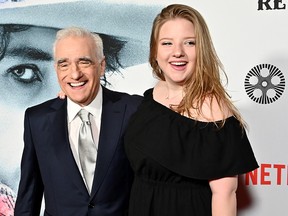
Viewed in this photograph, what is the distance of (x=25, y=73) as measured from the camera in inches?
80.7

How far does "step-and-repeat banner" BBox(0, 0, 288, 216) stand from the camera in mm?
1886

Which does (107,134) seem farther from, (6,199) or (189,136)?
(6,199)

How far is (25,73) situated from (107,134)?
0.64m

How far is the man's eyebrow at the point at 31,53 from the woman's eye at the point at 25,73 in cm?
4

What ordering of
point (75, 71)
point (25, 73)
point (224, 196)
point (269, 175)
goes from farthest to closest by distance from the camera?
point (25, 73), point (269, 175), point (75, 71), point (224, 196)

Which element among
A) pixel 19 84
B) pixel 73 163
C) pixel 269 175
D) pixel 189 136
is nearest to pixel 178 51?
pixel 189 136

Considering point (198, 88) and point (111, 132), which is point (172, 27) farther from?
point (111, 132)

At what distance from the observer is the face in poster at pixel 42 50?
1.98 meters

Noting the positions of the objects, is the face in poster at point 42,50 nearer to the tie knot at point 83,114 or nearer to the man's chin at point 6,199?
the man's chin at point 6,199

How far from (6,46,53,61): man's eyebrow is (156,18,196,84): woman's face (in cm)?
71

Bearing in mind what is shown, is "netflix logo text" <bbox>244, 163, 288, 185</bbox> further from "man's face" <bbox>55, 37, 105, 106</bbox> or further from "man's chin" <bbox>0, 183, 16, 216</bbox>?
"man's chin" <bbox>0, 183, 16, 216</bbox>

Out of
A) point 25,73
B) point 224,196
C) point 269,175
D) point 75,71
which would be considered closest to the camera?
point 224,196

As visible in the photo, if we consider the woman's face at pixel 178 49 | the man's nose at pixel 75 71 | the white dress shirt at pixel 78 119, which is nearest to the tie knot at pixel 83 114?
the white dress shirt at pixel 78 119

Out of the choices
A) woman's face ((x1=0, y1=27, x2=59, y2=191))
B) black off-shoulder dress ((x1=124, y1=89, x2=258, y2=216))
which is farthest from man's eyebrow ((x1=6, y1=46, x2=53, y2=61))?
black off-shoulder dress ((x1=124, y1=89, x2=258, y2=216))
